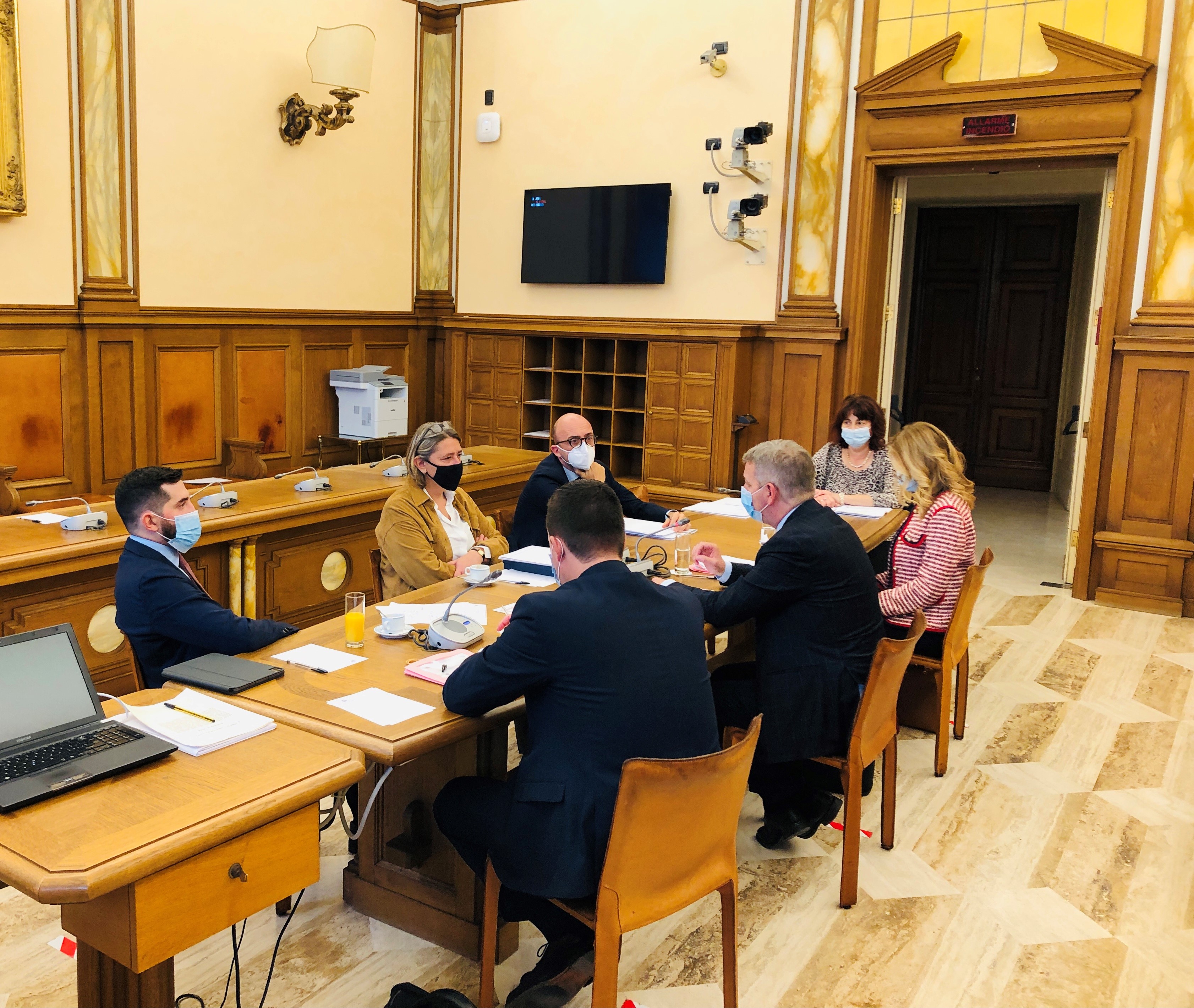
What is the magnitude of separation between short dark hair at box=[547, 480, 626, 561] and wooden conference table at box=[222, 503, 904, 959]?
1.47 ft

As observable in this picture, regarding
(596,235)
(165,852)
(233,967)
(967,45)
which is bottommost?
(233,967)

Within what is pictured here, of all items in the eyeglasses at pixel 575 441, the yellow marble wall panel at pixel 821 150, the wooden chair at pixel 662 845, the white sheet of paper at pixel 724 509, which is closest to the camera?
the wooden chair at pixel 662 845

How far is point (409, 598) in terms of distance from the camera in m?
3.32

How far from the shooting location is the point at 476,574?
3508 mm

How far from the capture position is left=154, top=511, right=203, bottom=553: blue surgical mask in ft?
9.36

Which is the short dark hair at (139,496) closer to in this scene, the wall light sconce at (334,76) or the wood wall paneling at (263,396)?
the wood wall paneling at (263,396)

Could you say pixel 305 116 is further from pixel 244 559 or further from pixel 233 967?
pixel 233 967

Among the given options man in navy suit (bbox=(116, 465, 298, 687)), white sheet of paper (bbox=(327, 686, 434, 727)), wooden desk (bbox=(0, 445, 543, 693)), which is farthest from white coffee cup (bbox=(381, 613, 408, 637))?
wooden desk (bbox=(0, 445, 543, 693))

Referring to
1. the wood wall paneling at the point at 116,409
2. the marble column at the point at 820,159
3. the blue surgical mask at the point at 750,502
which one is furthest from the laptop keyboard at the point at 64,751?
the marble column at the point at 820,159

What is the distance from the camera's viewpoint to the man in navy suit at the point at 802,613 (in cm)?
302

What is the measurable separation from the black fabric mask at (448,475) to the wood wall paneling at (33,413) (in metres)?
3.24

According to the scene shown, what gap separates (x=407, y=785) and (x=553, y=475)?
1.71 meters

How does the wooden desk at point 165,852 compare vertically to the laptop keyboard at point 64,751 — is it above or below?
below

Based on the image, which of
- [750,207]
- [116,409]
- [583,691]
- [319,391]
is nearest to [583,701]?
[583,691]
